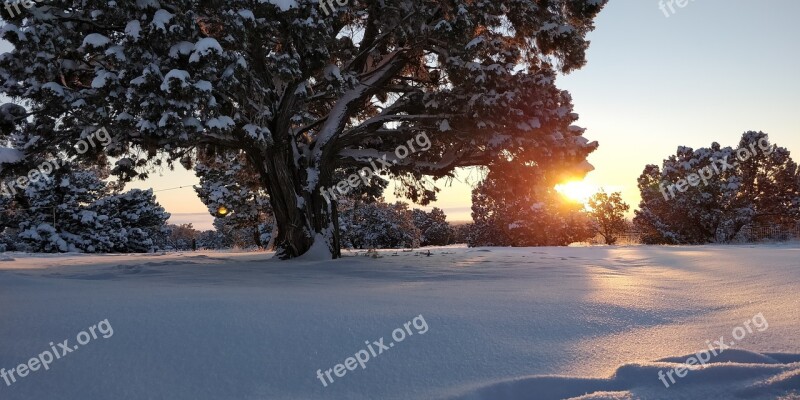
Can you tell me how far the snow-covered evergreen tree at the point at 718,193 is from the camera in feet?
111

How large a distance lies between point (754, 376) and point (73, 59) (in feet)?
34.8

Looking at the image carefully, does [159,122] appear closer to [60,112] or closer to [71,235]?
[60,112]

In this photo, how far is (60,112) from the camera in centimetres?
866

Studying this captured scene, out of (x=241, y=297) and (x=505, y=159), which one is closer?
(x=241, y=297)

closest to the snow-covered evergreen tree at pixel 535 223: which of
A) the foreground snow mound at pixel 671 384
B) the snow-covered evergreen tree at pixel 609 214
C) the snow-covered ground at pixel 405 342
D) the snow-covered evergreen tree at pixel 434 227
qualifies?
the snow-covered evergreen tree at pixel 609 214

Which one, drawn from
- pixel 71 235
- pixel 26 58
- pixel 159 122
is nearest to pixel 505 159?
pixel 159 122

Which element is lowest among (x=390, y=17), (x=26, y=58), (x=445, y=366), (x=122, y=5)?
(x=445, y=366)
